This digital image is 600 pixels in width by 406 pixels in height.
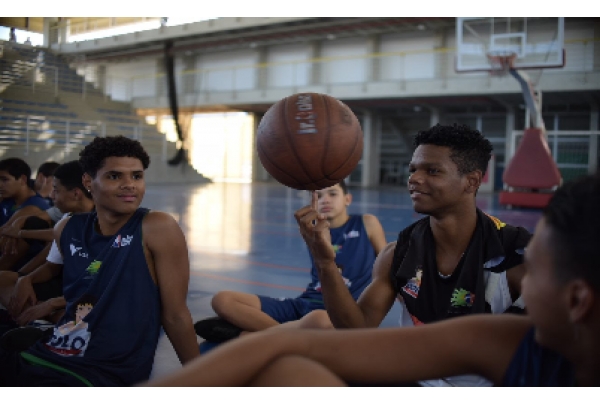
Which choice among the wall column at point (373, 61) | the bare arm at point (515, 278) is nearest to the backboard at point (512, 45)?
the wall column at point (373, 61)

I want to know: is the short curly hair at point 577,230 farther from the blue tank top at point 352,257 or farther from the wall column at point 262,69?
the wall column at point 262,69

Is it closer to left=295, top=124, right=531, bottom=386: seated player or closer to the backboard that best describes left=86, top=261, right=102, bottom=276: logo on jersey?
left=295, top=124, right=531, bottom=386: seated player

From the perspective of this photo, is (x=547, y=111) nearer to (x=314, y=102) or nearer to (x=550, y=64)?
(x=550, y=64)

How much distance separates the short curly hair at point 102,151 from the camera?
2.25 meters

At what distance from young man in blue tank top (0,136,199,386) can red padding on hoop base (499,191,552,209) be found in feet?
33.7

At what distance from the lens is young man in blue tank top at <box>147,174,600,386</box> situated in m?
0.89

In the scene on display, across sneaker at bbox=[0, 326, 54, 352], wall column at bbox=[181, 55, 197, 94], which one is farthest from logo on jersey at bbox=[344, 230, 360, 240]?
wall column at bbox=[181, 55, 197, 94]

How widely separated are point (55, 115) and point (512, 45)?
13997 millimetres

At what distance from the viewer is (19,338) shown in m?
1.99

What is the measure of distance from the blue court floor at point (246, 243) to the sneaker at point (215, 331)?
0.22 m

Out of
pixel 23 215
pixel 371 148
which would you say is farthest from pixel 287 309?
pixel 371 148

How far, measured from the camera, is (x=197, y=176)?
22.3 meters

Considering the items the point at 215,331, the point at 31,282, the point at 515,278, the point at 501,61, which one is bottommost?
the point at 215,331

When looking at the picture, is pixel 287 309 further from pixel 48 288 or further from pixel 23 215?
pixel 23 215
